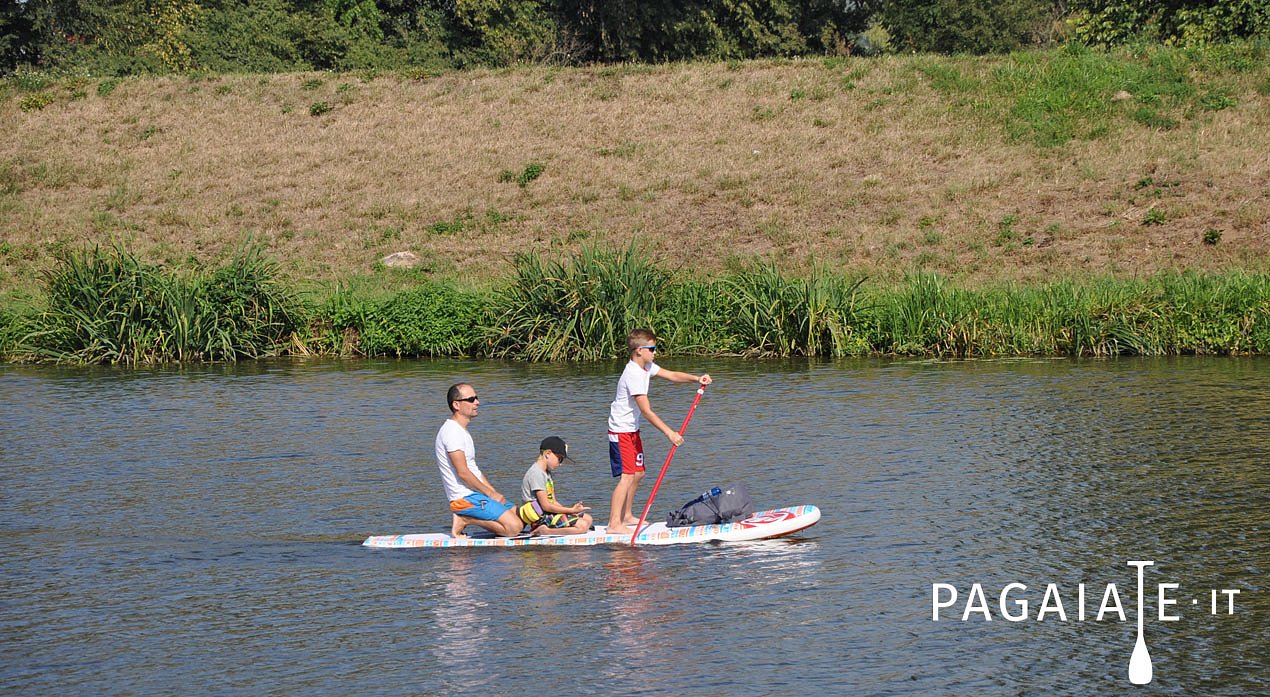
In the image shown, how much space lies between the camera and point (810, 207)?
39.3m

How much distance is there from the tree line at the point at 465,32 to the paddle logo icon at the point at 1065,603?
47557mm

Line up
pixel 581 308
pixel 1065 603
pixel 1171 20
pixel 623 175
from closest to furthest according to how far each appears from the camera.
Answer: pixel 1065 603, pixel 581 308, pixel 623 175, pixel 1171 20

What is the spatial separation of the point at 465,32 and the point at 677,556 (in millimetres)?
54007

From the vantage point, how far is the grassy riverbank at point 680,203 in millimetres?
25750

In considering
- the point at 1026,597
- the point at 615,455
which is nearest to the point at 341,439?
the point at 615,455

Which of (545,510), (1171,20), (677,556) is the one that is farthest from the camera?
(1171,20)

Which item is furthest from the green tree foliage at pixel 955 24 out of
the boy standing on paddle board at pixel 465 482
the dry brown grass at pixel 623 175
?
the boy standing on paddle board at pixel 465 482

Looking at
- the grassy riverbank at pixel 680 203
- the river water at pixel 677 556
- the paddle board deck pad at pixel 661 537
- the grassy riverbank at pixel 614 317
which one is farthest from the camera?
the grassy riverbank at pixel 680 203

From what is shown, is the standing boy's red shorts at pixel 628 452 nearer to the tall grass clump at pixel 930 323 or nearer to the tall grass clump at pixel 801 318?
the tall grass clump at pixel 801 318

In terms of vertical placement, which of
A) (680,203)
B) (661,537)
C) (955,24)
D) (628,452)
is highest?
(955,24)

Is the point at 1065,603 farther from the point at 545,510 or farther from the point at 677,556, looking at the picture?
the point at 545,510

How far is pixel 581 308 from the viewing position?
2572 centimetres

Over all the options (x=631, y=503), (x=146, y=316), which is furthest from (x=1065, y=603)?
(x=146, y=316)

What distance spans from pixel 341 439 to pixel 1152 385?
1155cm
